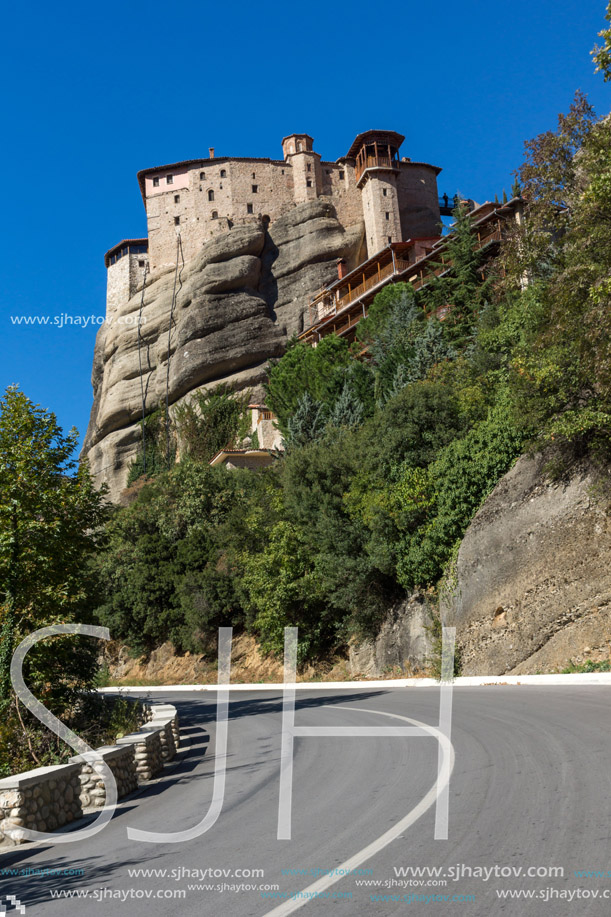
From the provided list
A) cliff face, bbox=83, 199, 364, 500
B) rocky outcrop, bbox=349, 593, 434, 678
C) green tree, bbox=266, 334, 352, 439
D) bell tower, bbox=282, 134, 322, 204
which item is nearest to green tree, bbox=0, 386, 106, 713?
rocky outcrop, bbox=349, 593, 434, 678

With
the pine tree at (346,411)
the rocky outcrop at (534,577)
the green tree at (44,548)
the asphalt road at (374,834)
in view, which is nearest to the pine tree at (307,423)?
the pine tree at (346,411)

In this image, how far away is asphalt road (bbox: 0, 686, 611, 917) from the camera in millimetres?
4695

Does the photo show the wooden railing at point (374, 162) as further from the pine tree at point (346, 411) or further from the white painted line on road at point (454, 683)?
the white painted line on road at point (454, 683)

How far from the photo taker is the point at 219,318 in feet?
239

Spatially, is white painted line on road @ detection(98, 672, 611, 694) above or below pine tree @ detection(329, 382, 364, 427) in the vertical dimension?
below

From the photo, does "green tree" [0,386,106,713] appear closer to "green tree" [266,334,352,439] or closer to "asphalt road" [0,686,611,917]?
"asphalt road" [0,686,611,917]

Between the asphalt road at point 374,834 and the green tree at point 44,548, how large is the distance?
13.5ft

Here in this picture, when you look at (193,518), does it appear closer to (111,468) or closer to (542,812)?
(111,468)

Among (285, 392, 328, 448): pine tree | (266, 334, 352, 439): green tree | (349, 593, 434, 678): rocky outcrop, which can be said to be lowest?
(349, 593, 434, 678): rocky outcrop

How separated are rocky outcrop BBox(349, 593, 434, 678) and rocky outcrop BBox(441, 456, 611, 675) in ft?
6.17

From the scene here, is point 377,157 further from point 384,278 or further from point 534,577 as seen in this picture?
point 534,577

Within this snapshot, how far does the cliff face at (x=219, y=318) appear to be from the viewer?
72.1 meters

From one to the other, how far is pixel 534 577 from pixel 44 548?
1399 centimetres

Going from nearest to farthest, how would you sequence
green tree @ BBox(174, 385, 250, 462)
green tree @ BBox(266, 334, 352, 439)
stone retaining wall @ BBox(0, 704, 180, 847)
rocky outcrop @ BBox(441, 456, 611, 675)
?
stone retaining wall @ BBox(0, 704, 180, 847), rocky outcrop @ BBox(441, 456, 611, 675), green tree @ BBox(266, 334, 352, 439), green tree @ BBox(174, 385, 250, 462)
